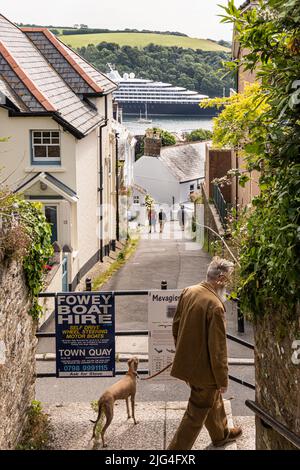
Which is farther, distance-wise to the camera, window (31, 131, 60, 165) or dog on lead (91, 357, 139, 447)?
window (31, 131, 60, 165)

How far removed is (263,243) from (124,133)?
40.6 metres

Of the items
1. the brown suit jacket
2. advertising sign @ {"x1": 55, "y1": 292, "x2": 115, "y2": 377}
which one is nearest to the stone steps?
advertising sign @ {"x1": 55, "y1": 292, "x2": 115, "y2": 377}

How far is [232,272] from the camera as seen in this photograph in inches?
271

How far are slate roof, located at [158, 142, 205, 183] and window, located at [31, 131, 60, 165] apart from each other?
42.9 m

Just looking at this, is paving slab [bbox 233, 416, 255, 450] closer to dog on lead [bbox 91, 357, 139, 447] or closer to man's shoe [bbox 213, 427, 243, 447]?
man's shoe [bbox 213, 427, 243, 447]

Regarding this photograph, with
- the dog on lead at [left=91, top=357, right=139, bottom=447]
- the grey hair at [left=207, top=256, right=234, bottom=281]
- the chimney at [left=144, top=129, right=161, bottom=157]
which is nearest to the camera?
the grey hair at [left=207, top=256, right=234, bottom=281]

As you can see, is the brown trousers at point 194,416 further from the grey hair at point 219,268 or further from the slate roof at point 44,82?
the slate roof at point 44,82

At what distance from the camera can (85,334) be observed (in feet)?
26.9

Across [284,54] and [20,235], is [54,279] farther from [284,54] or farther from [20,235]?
[284,54]

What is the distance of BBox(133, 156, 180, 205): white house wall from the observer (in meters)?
68.2

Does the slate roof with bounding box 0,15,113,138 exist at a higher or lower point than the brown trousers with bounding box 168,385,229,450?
higher

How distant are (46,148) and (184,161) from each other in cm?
4465

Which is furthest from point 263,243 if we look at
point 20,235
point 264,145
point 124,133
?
point 124,133

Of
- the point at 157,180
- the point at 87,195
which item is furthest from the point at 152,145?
the point at 87,195
